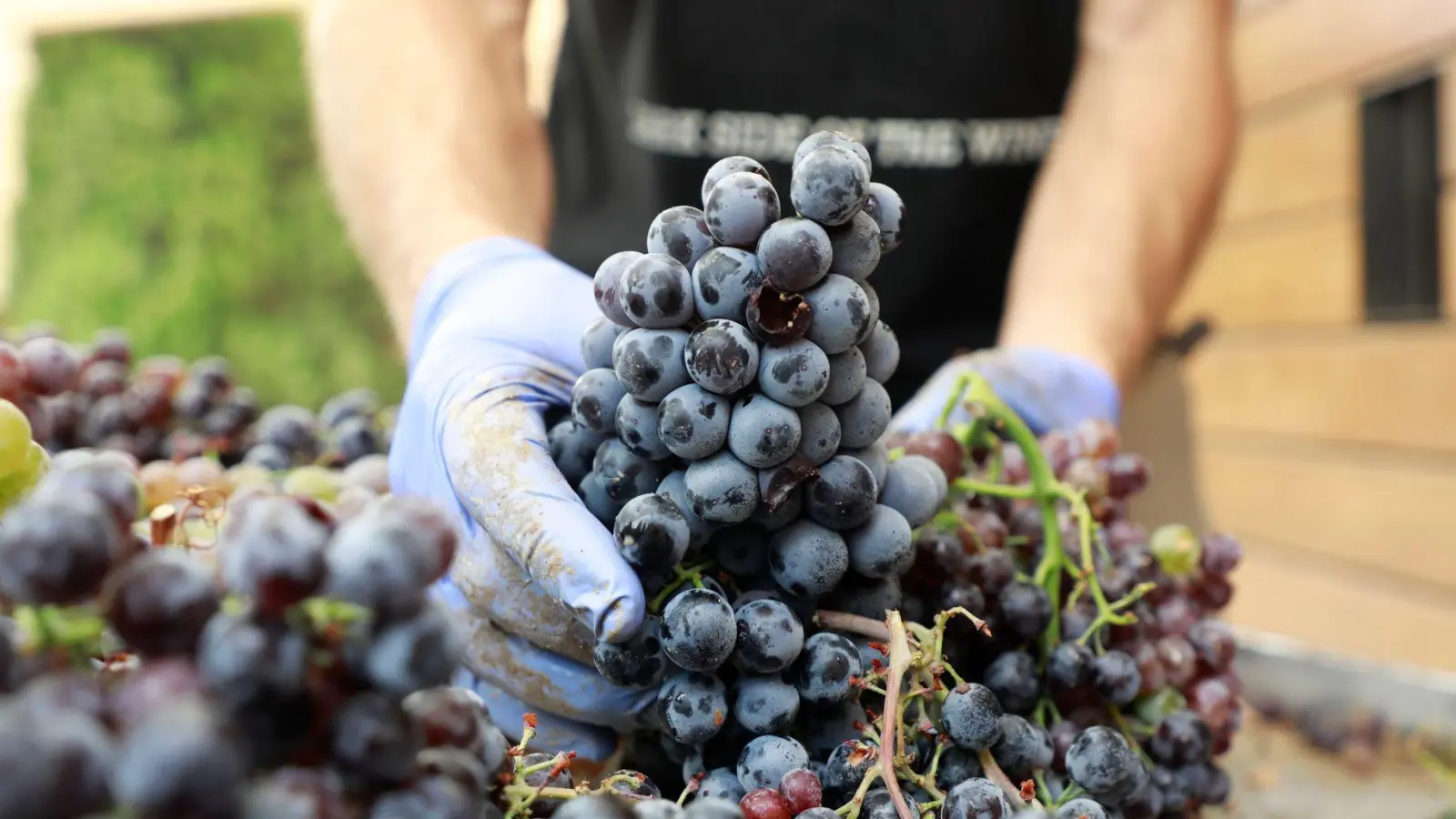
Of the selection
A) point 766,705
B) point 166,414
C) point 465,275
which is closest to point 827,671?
point 766,705

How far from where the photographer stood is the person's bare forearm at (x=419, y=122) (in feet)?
4.67

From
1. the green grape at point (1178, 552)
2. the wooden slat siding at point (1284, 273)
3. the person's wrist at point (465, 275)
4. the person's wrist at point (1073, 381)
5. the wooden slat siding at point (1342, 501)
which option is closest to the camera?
the green grape at point (1178, 552)

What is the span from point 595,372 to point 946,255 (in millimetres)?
1351

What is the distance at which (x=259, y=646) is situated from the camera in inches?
14.9

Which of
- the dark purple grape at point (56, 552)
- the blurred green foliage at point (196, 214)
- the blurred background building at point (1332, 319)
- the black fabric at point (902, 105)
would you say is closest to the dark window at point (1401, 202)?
the blurred background building at point (1332, 319)

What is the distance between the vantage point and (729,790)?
0.58 metres

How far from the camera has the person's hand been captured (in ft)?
3.74

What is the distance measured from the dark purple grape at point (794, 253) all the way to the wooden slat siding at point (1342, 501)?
1.51 metres

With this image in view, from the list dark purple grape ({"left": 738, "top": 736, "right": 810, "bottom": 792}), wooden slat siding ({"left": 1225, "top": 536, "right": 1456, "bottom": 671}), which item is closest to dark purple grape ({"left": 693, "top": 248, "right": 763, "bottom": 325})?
dark purple grape ({"left": 738, "top": 736, "right": 810, "bottom": 792})

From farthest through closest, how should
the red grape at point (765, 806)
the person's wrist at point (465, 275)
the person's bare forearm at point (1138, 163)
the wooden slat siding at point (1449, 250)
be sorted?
the wooden slat siding at point (1449, 250) → the person's bare forearm at point (1138, 163) → the person's wrist at point (465, 275) → the red grape at point (765, 806)

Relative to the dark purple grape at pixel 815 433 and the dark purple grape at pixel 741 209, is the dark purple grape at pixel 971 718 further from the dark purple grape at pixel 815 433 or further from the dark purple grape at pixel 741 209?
the dark purple grape at pixel 741 209

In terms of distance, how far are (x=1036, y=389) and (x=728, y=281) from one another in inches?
28.2

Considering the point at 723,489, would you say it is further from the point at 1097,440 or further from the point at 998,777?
the point at 1097,440

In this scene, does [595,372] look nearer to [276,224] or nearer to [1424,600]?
[1424,600]
